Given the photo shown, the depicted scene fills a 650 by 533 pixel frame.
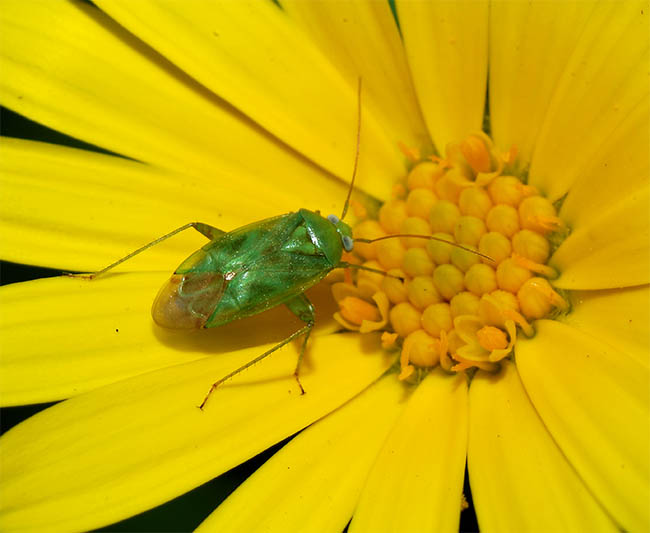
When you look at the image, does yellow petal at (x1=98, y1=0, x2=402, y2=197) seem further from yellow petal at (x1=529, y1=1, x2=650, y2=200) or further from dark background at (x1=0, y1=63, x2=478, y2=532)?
dark background at (x1=0, y1=63, x2=478, y2=532)

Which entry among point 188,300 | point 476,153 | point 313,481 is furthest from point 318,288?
point 313,481

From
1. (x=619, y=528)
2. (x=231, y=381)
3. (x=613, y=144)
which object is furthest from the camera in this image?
(x=231, y=381)

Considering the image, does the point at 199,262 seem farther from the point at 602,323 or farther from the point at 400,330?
the point at 602,323

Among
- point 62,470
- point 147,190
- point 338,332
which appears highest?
point 147,190

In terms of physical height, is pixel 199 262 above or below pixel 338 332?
above

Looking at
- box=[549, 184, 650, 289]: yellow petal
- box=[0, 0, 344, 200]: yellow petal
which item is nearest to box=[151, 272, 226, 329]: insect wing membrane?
box=[0, 0, 344, 200]: yellow petal

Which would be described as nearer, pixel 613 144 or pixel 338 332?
pixel 613 144

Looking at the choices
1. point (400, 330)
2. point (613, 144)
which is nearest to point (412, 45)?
point (613, 144)
